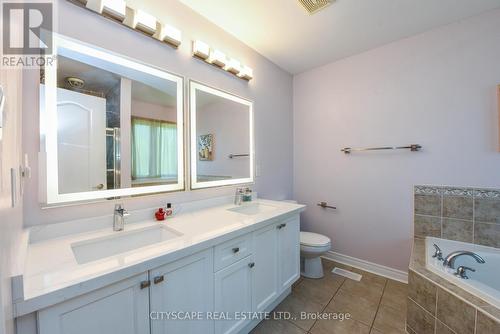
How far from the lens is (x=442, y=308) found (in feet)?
4.02

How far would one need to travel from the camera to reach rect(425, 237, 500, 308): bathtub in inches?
45.3

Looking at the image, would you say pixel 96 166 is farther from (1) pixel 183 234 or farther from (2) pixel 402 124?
(2) pixel 402 124

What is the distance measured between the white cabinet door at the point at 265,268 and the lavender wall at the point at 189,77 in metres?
0.63

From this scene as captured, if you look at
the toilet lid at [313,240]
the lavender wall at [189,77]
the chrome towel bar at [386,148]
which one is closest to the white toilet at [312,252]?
the toilet lid at [313,240]

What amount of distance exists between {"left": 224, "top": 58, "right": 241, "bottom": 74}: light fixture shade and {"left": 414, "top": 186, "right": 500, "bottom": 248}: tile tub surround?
83.3 inches

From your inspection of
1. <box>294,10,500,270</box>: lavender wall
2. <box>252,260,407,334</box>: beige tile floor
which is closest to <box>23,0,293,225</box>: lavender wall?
<box>294,10,500,270</box>: lavender wall

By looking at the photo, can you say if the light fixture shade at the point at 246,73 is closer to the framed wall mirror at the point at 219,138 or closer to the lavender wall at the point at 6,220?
Answer: the framed wall mirror at the point at 219,138

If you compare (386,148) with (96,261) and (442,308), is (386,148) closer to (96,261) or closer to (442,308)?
(442,308)

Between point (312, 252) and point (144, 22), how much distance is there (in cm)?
237

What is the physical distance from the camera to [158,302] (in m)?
0.92

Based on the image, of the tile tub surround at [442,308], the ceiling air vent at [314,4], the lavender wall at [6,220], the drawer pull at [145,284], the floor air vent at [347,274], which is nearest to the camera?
A: the lavender wall at [6,220]

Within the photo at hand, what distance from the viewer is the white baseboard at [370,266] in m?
2.11

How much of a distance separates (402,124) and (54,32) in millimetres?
2790

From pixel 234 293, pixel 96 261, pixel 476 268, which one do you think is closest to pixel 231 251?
pixel 234 293
